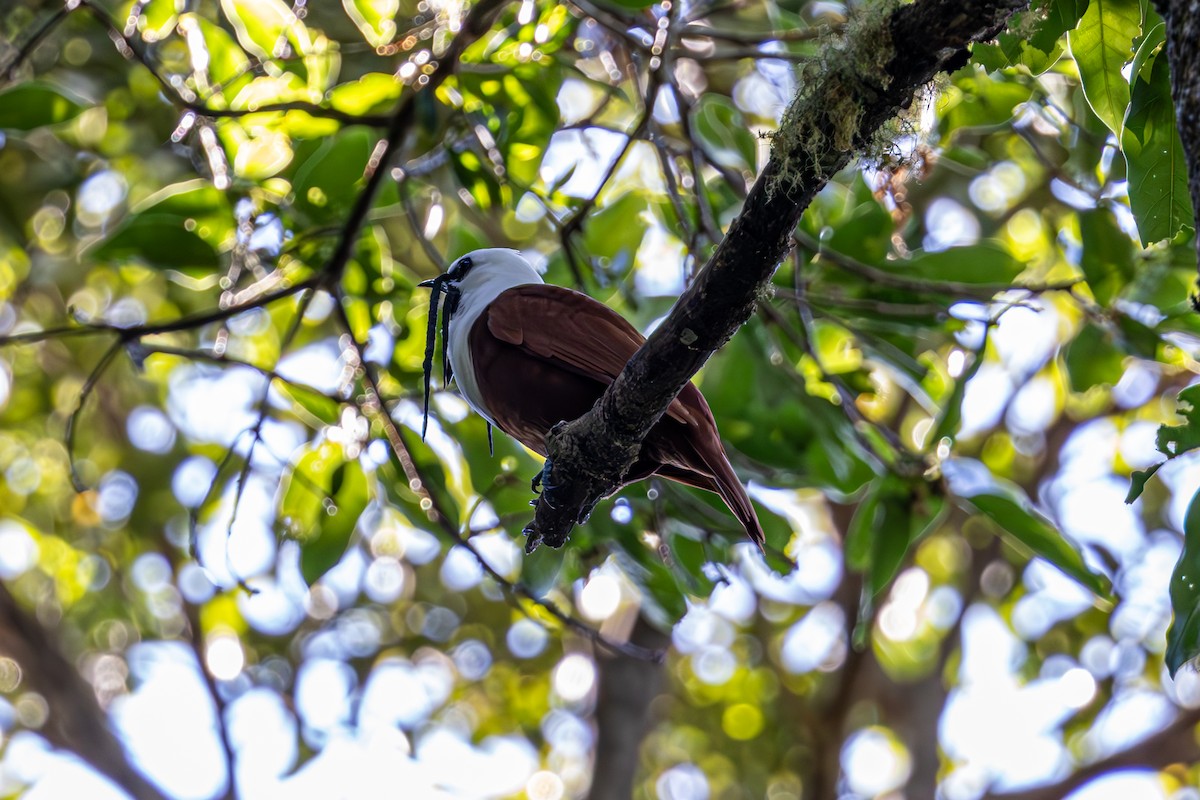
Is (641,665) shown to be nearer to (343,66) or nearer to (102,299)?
(343,66)

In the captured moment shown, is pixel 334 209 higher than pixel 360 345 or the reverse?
higher

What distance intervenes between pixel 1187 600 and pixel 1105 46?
1069mm

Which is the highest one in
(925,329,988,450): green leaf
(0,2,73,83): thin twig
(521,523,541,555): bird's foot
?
(0,2,73,83): thin twig

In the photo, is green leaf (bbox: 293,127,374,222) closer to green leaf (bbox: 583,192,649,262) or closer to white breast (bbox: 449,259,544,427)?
white breast (bbox: 449,259,544,427)

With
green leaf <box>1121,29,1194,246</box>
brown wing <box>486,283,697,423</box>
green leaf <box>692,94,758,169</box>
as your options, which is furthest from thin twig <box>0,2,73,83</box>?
green leaf <box>1121,29,1194,246</box>

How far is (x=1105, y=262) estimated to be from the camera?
3393mm

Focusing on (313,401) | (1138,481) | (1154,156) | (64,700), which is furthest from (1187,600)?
(64,700)

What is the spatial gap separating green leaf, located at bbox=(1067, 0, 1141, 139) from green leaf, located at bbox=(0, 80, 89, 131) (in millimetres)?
2836

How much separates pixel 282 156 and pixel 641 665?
3.26 meters

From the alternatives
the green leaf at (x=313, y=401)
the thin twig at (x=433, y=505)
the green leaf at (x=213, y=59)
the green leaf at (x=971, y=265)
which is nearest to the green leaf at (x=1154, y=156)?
the green leaf at (x=971, y=265)

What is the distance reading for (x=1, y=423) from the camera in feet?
21.9

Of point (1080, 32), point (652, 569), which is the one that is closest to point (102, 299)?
point (652, 569)

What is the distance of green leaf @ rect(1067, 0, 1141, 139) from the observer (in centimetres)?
199

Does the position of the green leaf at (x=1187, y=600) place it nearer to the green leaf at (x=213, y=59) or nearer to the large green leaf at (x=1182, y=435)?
the large green leaf at (x=1182, y=435)
